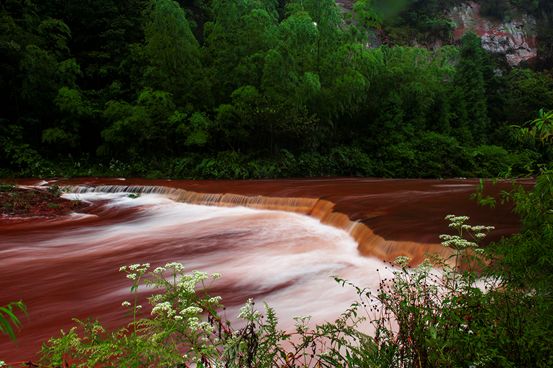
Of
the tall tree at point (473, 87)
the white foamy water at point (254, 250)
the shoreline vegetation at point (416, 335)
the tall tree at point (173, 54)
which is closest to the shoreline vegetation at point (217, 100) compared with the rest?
the tall tree at point (173, 54)

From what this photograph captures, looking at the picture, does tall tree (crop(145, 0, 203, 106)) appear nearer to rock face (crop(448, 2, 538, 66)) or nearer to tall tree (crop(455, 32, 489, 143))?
tall tree (crop(455, 32, 489, 143))

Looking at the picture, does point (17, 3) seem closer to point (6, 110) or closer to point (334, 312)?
point (6, 110)

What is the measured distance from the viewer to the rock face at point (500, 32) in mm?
38781

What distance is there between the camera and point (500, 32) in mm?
39500

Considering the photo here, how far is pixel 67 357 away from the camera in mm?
3182

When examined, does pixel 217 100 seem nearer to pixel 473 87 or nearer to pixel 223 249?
pixel 223 249

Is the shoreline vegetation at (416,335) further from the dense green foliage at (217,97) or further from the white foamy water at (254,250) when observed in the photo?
the dense green foliage at (217,97)

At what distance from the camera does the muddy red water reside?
4.66 metres

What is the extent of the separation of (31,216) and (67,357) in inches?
325

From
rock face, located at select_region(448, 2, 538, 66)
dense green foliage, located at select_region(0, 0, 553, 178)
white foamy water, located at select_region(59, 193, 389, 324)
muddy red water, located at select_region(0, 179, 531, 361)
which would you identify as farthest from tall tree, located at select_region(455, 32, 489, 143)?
white foamy water, located at select_region(59, 193, 389, 324)

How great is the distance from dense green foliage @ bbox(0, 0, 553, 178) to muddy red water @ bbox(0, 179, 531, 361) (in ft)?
22.8

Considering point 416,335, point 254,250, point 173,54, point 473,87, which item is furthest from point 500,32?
point 416,335

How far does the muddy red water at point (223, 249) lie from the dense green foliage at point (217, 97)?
22.8ft

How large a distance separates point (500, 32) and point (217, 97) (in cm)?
3234
